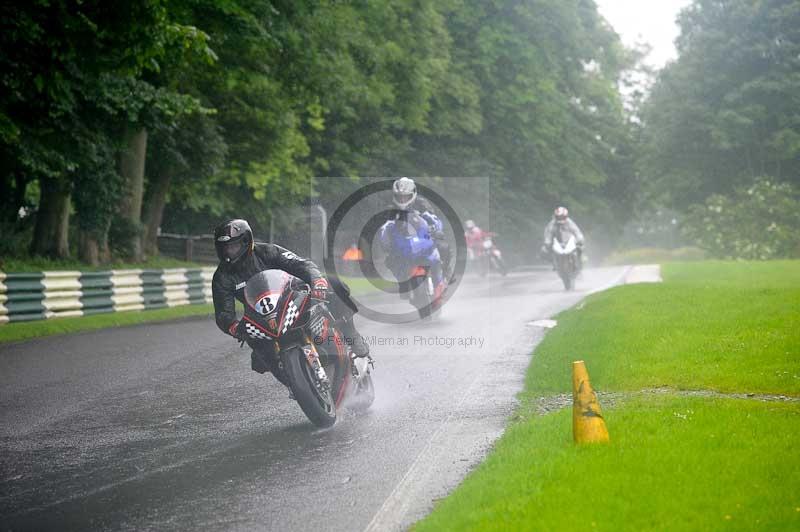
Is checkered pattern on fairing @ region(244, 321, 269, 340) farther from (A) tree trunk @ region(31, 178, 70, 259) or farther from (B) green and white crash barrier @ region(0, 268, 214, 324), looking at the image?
(A) tree trunk @ region(31, 178, 70, 259)

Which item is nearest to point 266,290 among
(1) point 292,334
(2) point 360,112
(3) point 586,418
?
(1) point 292,334

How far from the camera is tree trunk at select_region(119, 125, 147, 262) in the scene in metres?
25.8

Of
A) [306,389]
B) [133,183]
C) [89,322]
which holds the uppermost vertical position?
→ [133,183]

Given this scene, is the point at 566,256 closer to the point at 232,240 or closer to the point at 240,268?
the point at 240,268

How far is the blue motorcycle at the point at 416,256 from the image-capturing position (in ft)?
52.1

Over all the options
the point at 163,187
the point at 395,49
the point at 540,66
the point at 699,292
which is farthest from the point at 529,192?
the point at 699,292

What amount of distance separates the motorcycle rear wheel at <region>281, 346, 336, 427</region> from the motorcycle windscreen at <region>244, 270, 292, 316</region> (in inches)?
15.6

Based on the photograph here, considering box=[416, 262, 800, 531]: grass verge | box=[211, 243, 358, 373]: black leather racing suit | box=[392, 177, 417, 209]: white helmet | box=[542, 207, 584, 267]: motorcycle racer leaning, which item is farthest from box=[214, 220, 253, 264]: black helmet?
box=[542, 207, 584, 267]: motorcycle racer leaning

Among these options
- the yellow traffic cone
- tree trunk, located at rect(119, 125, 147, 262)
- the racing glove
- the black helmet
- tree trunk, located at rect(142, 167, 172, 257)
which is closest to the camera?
the yellow traffic cone

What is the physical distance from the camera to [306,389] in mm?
8266

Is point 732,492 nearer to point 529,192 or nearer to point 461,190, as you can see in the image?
point 461,190

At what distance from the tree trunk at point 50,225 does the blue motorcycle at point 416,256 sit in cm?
1209

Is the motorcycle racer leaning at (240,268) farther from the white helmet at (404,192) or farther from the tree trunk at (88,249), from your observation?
the tree trunk at (88,249)

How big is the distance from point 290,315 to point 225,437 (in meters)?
1.25
